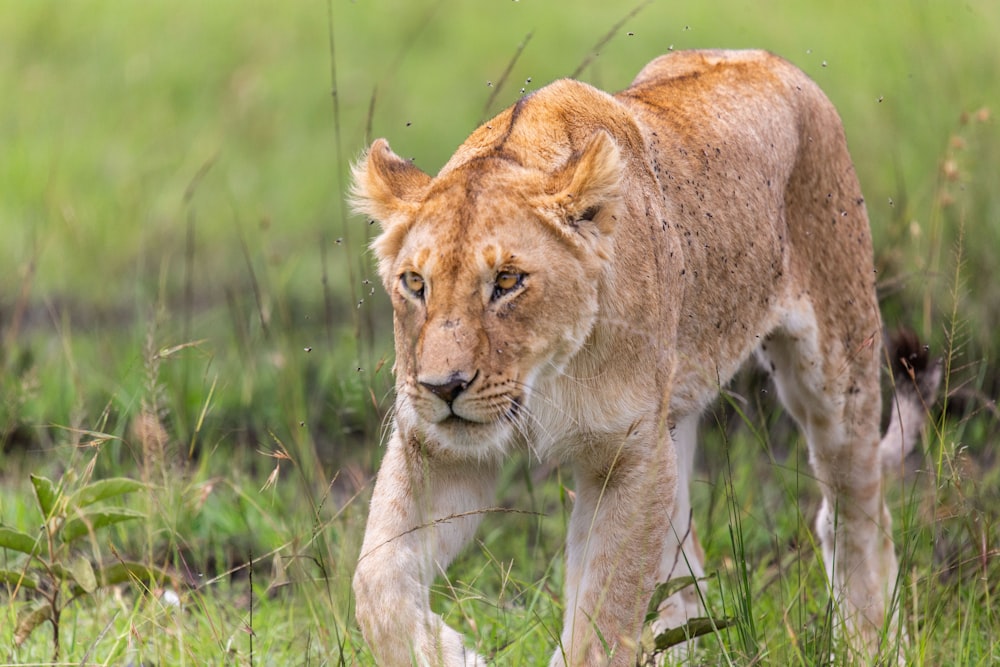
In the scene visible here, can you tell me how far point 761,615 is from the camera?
11.5ft

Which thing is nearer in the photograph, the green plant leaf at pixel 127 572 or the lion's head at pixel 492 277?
the lion's head at pixel 492 277

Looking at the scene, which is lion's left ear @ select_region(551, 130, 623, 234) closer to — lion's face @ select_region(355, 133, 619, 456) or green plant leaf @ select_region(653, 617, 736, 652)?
lion's face @ select_region(355, 133, 619, 456)

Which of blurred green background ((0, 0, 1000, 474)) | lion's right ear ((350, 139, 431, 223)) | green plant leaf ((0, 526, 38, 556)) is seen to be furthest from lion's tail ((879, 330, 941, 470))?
green plant leaf ((0, 526, 38, 556))

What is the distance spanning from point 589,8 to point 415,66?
62.8 inches

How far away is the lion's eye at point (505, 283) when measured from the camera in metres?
2.77

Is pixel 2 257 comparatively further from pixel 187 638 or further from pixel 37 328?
pixel 187 638

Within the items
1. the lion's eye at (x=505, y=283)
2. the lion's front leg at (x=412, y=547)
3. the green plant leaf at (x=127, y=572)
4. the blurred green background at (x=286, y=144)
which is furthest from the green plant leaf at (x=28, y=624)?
the blurred green background at (x=286, y=144)

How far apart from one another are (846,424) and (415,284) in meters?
1.84

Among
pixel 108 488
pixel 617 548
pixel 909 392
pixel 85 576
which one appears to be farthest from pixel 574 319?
pixel 909 392

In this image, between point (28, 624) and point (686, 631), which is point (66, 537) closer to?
point (28, 624)

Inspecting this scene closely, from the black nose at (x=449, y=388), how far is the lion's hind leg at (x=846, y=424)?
1655mm

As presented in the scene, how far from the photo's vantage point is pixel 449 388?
8.83ft

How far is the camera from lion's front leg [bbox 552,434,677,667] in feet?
9.70

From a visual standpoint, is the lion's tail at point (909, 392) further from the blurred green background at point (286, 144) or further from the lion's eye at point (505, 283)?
the lion's eye at point (505, 283)
